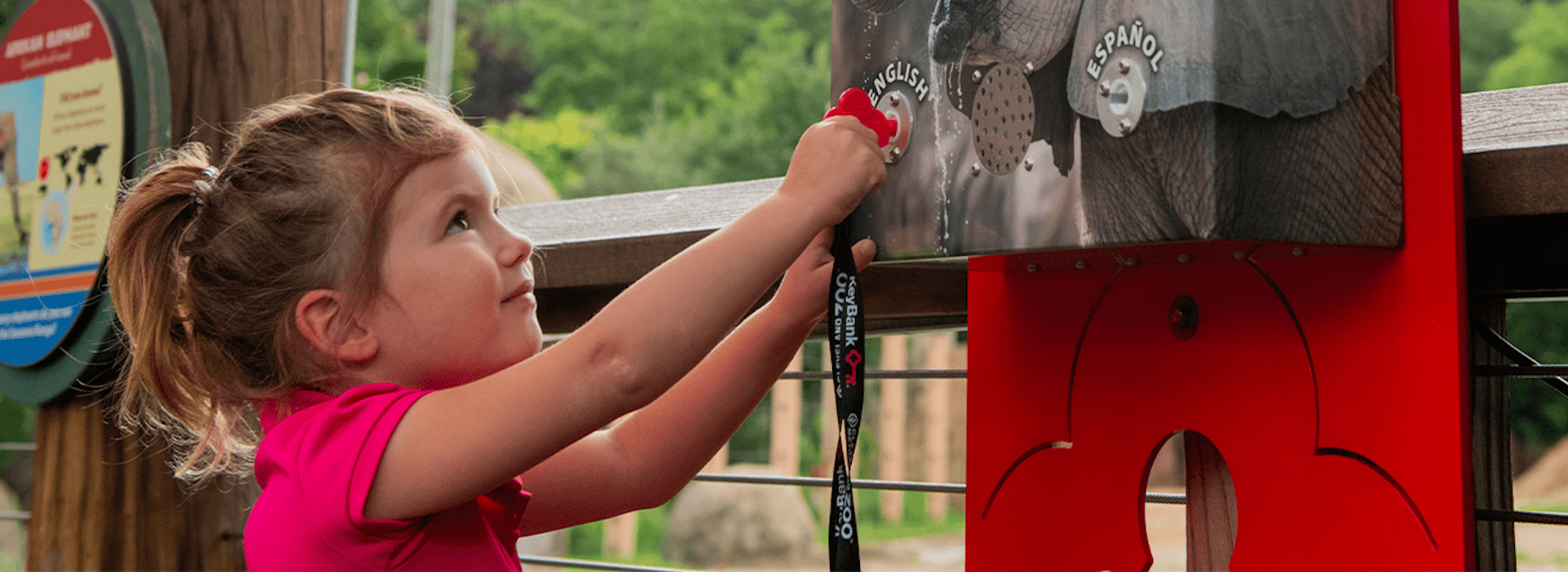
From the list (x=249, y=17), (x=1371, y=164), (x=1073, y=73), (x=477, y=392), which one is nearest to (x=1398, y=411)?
(x=1371, y=164)

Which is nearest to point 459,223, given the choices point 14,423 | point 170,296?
point 170,296

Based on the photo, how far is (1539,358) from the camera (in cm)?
1040

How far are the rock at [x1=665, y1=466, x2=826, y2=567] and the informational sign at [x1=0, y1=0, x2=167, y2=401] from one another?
19.5 feet

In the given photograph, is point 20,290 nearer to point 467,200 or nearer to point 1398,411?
Answer: point 467,200

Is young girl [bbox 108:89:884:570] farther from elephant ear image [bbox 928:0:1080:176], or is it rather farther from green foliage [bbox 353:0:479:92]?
green foliage [bbox 353:0:479:92]

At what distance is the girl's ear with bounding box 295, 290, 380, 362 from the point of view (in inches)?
43.5

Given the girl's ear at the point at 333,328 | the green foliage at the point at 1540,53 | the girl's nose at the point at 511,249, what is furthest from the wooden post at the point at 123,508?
the green foliage at the point at 1540,53

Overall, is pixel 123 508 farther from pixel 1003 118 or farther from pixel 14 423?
pixel 14 423

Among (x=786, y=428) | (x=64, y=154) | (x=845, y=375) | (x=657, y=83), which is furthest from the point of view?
(x=657, y=83)

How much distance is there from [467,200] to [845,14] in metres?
0.36

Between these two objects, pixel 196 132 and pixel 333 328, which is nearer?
pixel 333 328

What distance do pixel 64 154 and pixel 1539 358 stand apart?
36.4 feet

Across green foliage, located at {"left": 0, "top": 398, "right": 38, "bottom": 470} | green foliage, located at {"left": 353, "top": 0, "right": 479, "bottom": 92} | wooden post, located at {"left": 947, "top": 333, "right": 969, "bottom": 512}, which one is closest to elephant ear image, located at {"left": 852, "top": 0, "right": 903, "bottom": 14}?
green foliage, located at {"left": 353, "top": 0, "right": 479, "bottom": 92}

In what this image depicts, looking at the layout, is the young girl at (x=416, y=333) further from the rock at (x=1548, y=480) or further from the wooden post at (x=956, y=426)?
the rock at (x=1548, y=480)
